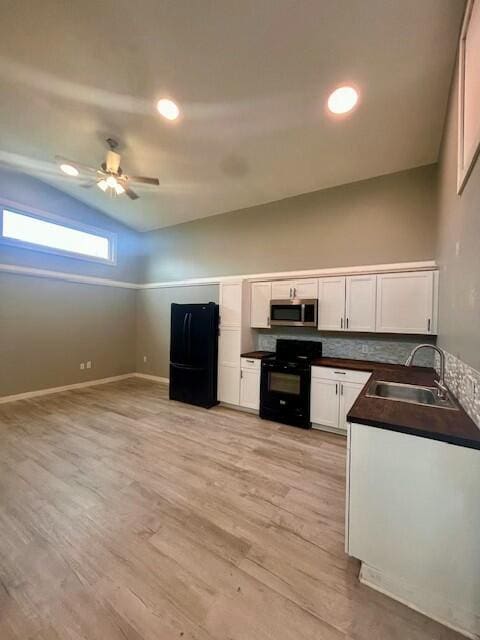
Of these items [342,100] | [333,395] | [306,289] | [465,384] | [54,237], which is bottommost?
[333,395]

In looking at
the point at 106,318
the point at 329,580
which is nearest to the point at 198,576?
the point at 329,580

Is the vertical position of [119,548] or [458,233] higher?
[458,233]

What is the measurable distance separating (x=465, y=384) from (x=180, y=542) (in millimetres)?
2034

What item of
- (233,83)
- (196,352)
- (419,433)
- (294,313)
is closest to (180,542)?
(419,433)

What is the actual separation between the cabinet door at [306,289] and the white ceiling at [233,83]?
4.71ft

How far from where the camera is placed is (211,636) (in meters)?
1.14

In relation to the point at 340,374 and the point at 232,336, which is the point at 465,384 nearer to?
the point at 340,374

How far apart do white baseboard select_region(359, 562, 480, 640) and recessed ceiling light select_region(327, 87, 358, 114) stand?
353cm

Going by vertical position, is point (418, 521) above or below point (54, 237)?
below

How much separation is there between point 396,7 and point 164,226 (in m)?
4.77

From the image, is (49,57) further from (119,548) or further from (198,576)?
(198,576)

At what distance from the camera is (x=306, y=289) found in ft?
12.3

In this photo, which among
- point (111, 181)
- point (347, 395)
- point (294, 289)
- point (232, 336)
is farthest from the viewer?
point (232, 336)

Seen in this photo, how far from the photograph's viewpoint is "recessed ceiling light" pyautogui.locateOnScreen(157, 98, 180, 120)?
2.69 meters
